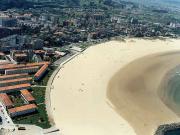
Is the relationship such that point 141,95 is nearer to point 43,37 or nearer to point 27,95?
point 27,95

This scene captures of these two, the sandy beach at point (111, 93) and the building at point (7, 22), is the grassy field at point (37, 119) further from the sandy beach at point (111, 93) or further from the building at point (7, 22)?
the building at point (7, 22)

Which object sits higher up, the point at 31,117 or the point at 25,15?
the point at 25,15

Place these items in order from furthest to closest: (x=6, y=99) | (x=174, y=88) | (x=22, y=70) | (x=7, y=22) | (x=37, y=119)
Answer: (x=7, y=22)
(x=174, y=88)
(x=22, y=70)
(x=6, y=99)
(x=37, y=119)

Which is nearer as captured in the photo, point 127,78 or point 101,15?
point 127,78

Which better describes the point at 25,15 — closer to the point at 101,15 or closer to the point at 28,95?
the point at 101,15

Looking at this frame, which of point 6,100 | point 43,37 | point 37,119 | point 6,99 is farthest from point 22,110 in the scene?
point 43,37

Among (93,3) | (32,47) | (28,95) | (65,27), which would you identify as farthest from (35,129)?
(93,3)

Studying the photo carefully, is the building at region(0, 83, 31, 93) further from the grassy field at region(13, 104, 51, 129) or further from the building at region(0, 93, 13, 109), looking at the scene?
the grassy field at region(13, 104, 51, 129)
